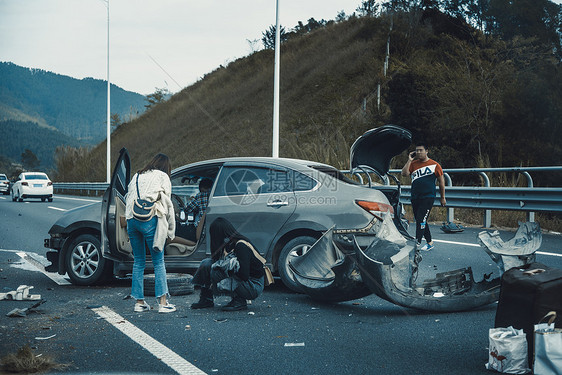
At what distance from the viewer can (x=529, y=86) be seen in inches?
930

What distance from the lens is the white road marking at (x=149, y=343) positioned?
15.5ft

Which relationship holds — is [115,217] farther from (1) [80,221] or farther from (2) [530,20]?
(2) [530,20]

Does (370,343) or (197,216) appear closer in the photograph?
(370,343)

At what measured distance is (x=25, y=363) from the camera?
4648 mm

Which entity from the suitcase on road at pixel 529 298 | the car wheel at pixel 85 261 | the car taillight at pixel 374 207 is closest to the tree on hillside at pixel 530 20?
the car taillight at pixel 374 207

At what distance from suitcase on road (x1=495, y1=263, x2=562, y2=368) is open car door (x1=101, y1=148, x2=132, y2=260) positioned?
4.13m

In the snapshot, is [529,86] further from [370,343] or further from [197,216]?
[370,343]

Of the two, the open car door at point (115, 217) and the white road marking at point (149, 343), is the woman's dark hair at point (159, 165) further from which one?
the white road marking at point (149, 343)

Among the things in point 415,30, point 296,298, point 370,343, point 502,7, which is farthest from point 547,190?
point 415,30

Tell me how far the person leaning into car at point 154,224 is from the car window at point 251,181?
3.74 feet

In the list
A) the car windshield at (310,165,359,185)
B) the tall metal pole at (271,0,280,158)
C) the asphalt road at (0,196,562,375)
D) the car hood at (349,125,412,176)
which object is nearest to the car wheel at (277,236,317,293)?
the asphalt road at (0,196,562,375)

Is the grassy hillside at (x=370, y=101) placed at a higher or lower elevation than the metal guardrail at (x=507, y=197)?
higher

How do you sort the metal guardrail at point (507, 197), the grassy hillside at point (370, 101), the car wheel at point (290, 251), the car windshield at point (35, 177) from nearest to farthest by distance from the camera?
the car wheel at point (290, 251) < the metal guardrail at point (507, 197) < the grassy hillside at point (370, 101) < the car windshield at point (35, 177)

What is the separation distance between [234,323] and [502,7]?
34415 mm
